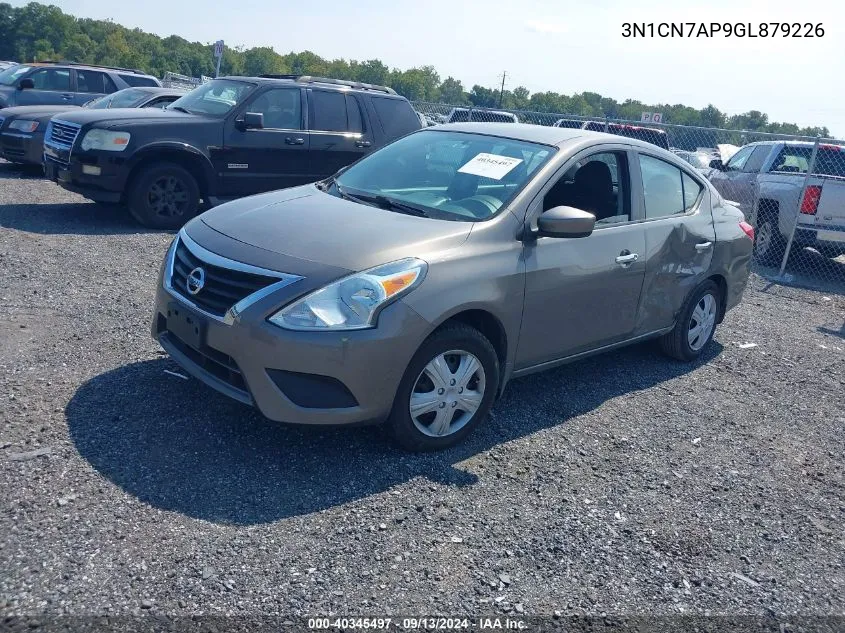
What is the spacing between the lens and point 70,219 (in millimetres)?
9500

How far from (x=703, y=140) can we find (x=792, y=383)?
26.0 ft

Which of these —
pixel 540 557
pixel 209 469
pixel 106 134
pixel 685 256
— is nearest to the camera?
pixel 540 557

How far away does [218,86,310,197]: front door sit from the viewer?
9719 mm

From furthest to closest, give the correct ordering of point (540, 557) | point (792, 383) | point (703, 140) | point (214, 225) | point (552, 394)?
point (703, 140) → point (792, 383) → point (552, 394) → point (214, 225) → point (540, 557)

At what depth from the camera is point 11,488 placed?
A: 3.49m

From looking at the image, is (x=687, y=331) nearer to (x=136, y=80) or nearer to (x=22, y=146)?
(x=22, y=146)

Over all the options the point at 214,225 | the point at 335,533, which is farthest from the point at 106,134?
the point at 335,533

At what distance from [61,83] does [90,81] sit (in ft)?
1.72

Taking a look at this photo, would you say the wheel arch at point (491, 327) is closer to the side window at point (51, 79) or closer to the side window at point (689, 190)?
the side window at point (689, 190)

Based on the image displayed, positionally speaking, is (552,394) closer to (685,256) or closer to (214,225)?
(685,256)

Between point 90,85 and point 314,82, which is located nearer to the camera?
point 314,82

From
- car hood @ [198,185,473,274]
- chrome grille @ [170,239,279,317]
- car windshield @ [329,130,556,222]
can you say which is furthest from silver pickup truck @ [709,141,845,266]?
chrome grille @ [170,239,279,317]

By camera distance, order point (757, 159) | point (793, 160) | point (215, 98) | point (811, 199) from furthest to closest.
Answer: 1. point (757, 159)
2. point (793, 160)
3. point (811, 199)
4. point (215, 98)

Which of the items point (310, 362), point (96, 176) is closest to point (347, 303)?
point (310, 362)
